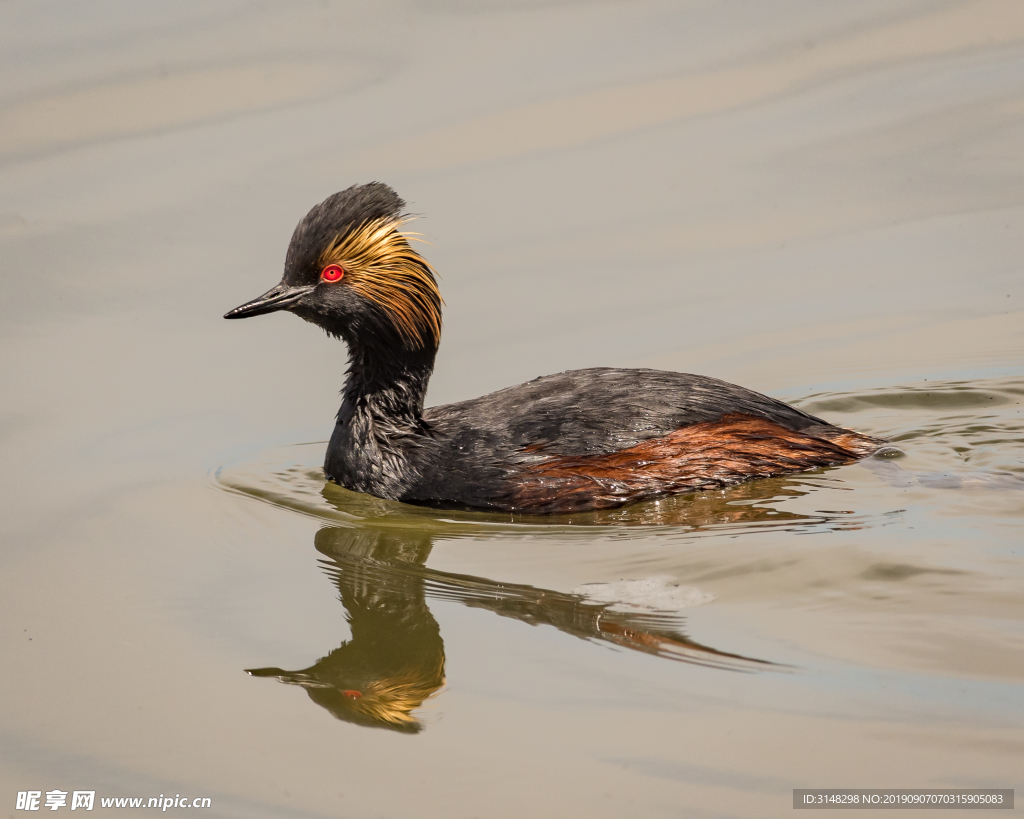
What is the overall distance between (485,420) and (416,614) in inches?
74.3

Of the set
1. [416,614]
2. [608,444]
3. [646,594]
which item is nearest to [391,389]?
[608,444]

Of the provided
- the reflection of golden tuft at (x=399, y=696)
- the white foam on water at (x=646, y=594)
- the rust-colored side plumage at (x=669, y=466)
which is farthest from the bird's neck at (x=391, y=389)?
the reflection of golden tuft at (x=399, y=696)

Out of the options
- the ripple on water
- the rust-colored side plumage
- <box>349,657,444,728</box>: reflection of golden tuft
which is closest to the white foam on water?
the ripple on water

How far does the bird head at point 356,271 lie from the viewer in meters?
8.34

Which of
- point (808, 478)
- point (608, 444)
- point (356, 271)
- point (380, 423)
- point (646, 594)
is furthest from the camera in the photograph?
point (380, 423)

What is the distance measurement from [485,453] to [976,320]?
514 cm

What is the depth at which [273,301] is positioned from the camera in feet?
27.5

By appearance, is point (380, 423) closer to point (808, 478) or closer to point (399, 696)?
point (808, 478)

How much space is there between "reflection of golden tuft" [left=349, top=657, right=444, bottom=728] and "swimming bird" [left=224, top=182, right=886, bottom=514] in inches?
81.4

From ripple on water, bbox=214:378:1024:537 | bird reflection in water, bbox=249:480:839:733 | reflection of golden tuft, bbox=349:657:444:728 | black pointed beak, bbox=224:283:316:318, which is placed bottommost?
reflection of golden tuft, bbox=349:657:444:728

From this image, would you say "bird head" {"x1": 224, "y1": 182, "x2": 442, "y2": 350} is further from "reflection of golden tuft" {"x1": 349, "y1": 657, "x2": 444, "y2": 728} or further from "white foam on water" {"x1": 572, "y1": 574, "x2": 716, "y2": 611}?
"reflection of golden tuft" {"x1": 349, "y1": 657, "x2": 444, "y2": 728}

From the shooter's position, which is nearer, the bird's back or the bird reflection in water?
the bird reflection in water

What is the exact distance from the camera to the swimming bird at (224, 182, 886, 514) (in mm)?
8016

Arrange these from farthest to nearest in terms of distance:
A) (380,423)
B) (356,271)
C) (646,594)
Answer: (380,423), (356,271), (646,594)
